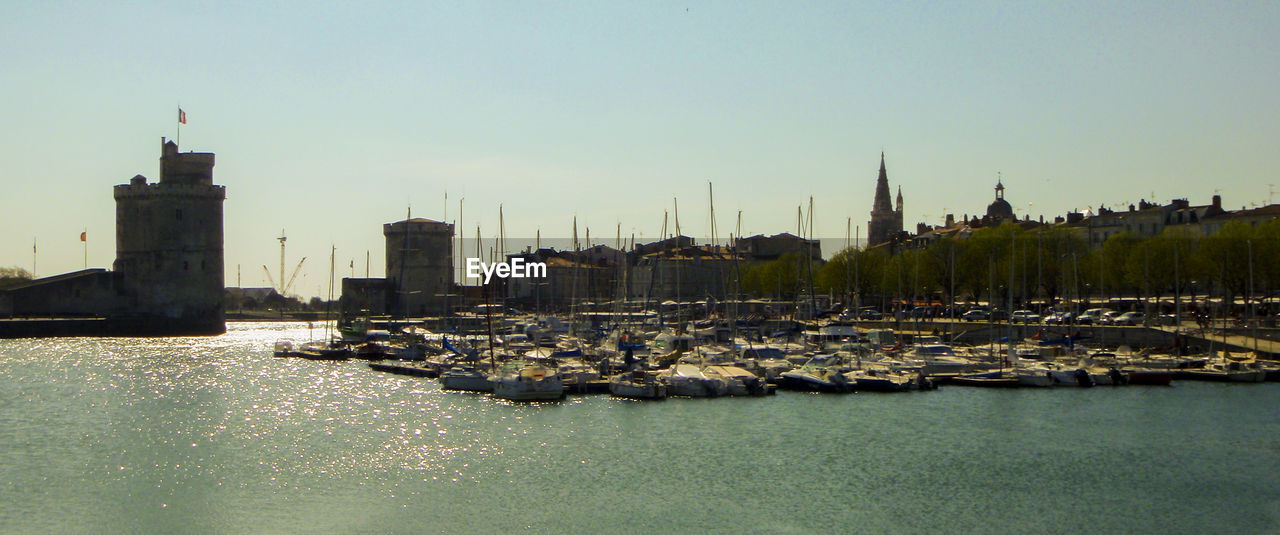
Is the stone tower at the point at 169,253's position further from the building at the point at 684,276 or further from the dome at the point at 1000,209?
the dome at the point at 1000,209

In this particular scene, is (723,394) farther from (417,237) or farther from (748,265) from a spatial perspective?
(417,237)

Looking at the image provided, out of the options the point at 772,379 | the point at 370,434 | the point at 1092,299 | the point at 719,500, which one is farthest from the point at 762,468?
the point at 1092,299

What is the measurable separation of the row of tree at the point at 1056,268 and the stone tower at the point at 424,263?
23.1 m

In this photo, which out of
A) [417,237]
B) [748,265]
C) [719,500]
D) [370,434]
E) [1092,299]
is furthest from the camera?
[417,237]

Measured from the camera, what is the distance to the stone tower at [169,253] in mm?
70500

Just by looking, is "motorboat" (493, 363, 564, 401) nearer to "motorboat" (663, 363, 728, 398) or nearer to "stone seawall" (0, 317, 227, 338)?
"motorboat" (663, 363, 728, 398)

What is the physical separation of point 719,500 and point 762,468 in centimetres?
300

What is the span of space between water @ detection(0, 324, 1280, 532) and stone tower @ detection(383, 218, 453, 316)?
45.6m

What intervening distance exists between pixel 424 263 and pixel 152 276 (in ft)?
63.2

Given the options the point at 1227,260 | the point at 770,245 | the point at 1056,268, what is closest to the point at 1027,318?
the point at 1056,268

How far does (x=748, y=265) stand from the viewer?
7950 centimetres

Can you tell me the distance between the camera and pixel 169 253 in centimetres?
7050

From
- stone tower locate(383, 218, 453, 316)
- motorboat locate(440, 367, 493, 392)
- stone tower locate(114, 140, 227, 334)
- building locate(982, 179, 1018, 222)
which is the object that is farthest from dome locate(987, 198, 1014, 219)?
motorboat locate(440, 367, 493, 392)

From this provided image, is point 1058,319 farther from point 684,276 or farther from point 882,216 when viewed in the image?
point 882,216
